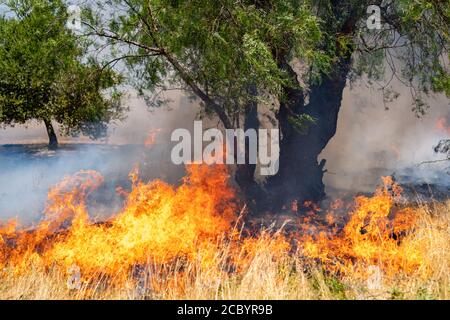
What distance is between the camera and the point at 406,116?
29.8m

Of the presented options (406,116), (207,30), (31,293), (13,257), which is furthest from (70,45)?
(406,116)

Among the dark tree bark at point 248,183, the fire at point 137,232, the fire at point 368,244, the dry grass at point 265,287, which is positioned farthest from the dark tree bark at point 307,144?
the dry grass at point 265,287

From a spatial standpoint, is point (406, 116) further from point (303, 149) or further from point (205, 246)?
point (205, 246)

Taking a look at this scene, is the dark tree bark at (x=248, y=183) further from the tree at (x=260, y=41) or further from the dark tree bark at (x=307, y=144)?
the dark tree bark at (x=307, y=144)

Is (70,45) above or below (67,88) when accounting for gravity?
above

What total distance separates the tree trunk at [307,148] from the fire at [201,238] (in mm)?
755

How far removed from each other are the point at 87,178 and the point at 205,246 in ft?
40.1

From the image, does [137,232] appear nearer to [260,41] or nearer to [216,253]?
[216,253]

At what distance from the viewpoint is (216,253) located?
729cm

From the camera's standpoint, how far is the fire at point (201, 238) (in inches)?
345
